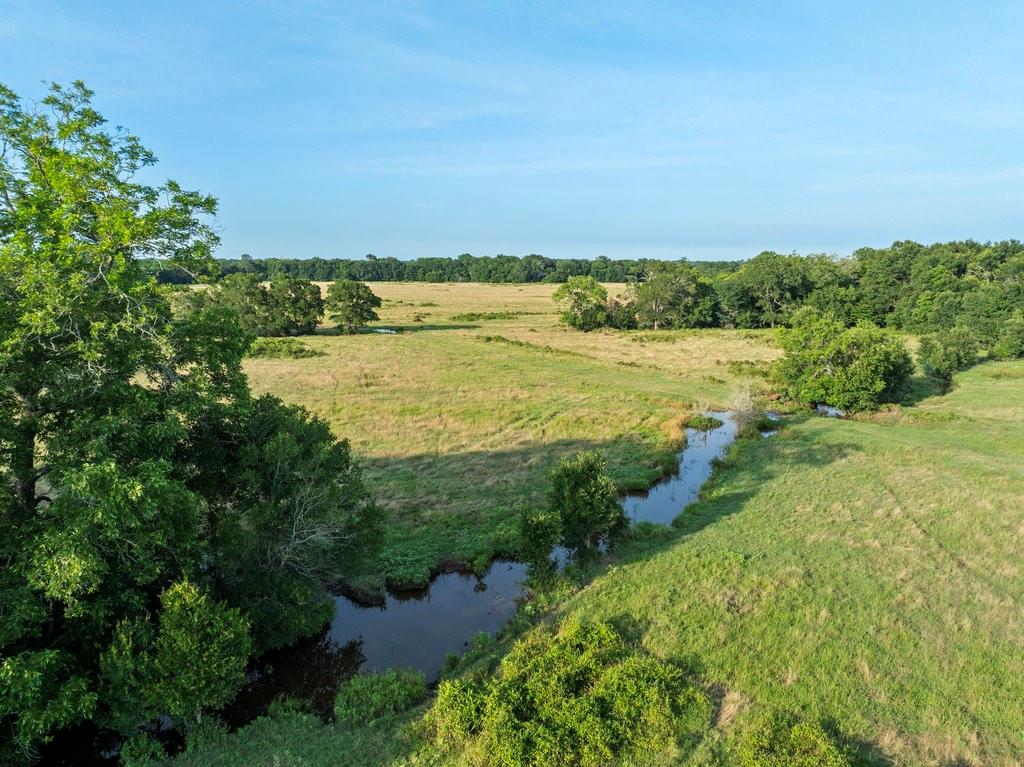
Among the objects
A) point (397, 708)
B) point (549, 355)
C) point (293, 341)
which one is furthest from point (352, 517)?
point (293, 341)

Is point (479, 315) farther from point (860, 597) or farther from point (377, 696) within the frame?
point (377, 696)

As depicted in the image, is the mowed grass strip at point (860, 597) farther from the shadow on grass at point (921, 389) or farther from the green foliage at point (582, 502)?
the shadow on grass at point (921, 389)

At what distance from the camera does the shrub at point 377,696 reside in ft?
44.8

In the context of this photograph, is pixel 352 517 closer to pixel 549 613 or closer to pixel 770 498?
pixel 549 613

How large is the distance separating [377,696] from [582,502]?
9.28m

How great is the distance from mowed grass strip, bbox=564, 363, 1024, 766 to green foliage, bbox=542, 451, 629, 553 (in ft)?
5.77

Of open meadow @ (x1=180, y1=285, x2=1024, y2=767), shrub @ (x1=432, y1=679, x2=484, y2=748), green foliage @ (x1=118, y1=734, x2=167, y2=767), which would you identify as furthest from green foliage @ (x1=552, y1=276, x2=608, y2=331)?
green foliage @ (x1=118, y1=734, x2=167, y2=767)

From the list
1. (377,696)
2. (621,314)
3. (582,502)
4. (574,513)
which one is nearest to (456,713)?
(377,696)

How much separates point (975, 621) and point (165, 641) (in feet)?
69.7

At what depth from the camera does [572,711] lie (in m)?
12.5

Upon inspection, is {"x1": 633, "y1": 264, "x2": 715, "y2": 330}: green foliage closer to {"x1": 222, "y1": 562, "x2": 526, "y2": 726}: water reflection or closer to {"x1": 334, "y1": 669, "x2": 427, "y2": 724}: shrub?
{"x1": 222, "y1": 562, "x2": 526, "y2": 726}: water reflection

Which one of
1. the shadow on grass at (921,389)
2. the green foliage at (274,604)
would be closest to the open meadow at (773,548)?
the shadow on grass at (921,389)

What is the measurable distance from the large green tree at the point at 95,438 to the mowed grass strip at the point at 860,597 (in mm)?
11166

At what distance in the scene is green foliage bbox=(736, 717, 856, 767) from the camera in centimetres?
1092
